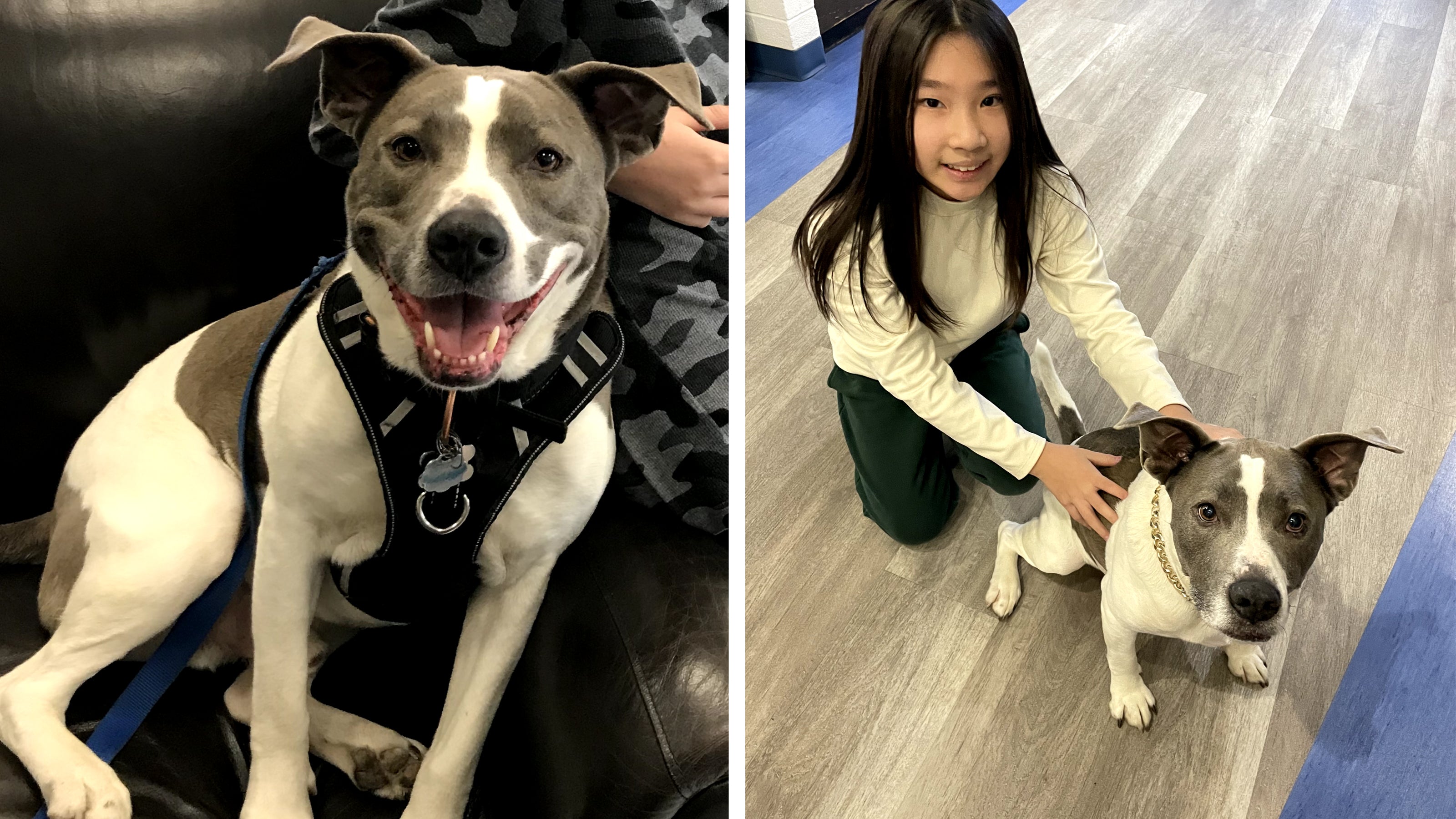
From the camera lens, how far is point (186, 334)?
1474mm

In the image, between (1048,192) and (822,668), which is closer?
(1048,192)

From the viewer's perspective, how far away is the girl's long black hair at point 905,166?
1669mm

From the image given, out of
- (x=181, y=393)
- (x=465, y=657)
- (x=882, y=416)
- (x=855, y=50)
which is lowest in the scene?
(x=855, y=50)

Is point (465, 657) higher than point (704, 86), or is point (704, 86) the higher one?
point (704, 86)

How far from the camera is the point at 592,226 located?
1.15 metres

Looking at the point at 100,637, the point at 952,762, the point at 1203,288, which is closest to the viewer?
the point at 100,637

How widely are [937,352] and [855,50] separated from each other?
2690 mm

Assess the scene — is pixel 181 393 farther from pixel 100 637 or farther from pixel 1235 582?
pixel 1235 582

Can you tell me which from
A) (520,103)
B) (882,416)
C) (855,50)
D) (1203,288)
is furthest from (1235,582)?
(855,50)

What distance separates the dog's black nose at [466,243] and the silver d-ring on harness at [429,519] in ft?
0.97

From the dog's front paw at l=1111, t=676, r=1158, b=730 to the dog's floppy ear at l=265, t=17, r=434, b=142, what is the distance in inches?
63.3

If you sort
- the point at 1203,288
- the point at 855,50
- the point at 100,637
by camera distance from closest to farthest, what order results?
the point at 100,637
the point at 1203,288
the point at 855,50

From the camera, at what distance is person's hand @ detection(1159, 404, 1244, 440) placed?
164cm

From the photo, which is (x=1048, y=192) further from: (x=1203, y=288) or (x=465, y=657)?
(x=465, y=657)
